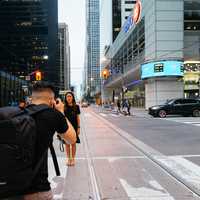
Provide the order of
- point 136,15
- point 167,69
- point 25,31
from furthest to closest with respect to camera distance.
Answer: point 25,31 → point 136,15 → point 167,69

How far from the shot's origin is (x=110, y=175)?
8.29m

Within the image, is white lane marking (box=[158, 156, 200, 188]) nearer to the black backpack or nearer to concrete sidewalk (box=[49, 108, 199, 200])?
concrete sidewalk (box=[49, 108, 199, 200])

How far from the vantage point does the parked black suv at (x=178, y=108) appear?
33969 millimetres

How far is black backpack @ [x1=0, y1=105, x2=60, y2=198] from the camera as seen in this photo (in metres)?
2.61

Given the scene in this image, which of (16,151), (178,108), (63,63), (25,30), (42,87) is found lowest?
(178,108)

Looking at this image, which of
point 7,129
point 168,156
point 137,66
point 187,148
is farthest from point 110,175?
point 137,66

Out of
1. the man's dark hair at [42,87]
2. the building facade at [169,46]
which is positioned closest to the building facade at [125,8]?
the building facade at [169,46]

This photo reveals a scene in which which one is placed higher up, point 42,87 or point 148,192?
point 42,87

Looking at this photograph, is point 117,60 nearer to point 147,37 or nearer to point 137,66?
point 137,66

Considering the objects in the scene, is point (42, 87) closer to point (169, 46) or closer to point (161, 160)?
point (161, 160)

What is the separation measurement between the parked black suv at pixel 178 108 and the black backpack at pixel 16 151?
31560 millimetres

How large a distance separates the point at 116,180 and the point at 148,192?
1099mm

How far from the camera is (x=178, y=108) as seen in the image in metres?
34.2

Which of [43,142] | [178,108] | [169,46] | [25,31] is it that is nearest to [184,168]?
[43,142]
